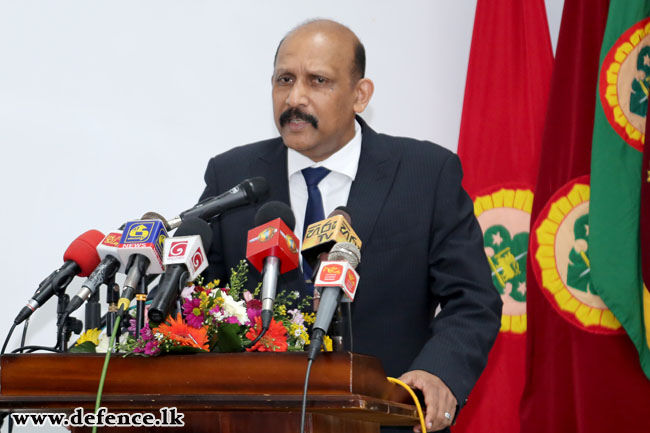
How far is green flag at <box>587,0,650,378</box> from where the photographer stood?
345 cm

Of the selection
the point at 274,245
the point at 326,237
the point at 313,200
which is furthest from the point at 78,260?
the point at 313,200

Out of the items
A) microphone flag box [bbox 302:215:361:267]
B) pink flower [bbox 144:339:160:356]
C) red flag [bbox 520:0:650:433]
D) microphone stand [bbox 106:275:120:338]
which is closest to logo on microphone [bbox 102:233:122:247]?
microphone stand [bbox 106:275:120:338]

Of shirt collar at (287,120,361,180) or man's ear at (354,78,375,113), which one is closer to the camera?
shirt collar at (287,120,361,180)

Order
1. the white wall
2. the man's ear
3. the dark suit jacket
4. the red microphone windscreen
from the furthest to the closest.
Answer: the white wall < the man's ear < the dark suit jacket < the red microphone windscreen

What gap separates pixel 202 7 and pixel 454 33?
4.80 ft

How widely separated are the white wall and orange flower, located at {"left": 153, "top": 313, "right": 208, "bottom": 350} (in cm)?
207

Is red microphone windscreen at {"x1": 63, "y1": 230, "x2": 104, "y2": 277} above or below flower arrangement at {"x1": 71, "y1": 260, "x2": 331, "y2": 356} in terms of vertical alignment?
above

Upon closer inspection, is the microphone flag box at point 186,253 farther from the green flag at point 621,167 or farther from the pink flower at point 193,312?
the green flag at point 621,167

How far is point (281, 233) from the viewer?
1.87 m

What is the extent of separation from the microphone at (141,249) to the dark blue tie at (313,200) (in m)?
0.77

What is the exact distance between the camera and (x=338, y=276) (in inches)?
66.2

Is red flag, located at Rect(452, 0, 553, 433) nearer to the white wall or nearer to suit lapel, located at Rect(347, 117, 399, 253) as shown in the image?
the white wall

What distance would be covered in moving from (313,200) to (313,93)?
41cm

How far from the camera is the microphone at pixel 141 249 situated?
1887 millimetres
